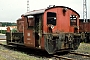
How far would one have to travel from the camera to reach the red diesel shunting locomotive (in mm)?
→ 10586

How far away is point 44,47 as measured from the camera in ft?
34.0

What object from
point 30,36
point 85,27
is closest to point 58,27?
point 30,36

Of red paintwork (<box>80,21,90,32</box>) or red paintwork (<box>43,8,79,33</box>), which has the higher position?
red paintwork (<box>43,8,79,33</box>)

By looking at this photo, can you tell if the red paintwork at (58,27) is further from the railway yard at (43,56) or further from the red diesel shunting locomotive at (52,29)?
the railway yard at (43,56)

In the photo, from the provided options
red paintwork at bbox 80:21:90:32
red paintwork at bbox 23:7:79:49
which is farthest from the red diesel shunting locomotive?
red paintwork at bbox 80:21:90:32

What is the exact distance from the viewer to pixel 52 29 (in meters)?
11.0

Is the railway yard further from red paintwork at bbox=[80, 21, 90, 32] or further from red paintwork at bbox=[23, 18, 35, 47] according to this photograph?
red paintwork at bbox=[80, 21, 90, 32]

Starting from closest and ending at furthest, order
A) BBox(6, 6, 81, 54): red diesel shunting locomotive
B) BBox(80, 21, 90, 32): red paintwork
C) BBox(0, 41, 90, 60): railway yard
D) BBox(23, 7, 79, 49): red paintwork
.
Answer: BBox(0, 41, 90, 60): railway yard < BBox(6, 6, 81, 54): red diesel shunting locomotive < BBox(23, 7, 79, 49): red paintwork < BBox(80, 21, 90, 32): red paintwork

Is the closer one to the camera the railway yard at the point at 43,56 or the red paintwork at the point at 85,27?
the railway yard at the point at 43,56

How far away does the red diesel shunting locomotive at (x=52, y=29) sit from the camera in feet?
34.7

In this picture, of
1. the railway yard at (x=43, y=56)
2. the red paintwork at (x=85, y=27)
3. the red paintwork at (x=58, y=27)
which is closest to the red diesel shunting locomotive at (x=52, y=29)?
the red paintwork at (x=58, y=27)

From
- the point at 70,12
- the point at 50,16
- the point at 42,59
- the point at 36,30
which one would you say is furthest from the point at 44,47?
the point at 70,12

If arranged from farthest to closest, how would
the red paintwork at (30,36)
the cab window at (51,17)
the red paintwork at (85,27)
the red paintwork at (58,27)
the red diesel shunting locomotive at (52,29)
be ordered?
the red paintwork at (85,27) < the red paintwork at (30,36) < the cab window at (51,17) < the red paintwork at (58,27) < the red diesel shunting locomotive at (52,29)

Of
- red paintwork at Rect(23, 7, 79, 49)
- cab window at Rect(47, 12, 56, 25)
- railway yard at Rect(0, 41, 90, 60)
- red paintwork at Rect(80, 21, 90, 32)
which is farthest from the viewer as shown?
red paintwork at Rect(80, 21, 90, 32)
